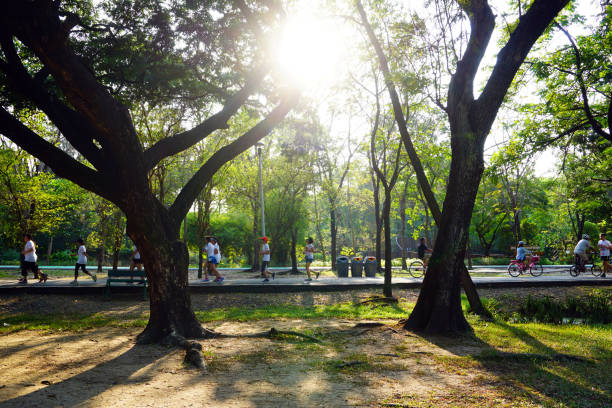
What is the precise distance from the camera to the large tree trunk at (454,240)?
7.72m

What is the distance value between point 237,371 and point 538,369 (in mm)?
3943

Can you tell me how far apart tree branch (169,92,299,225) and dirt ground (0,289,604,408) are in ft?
8.51

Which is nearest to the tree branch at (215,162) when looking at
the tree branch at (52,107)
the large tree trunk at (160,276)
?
the large tree trunk at (160,276)

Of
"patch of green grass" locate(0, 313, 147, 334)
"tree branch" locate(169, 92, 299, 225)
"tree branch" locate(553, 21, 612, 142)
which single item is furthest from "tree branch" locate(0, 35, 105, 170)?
"tree branch" locate(553, 21, 612, 142)

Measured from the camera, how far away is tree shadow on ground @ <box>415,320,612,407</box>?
438 cm

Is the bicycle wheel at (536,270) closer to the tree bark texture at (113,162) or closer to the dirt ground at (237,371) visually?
the dirt ground at (237,371)

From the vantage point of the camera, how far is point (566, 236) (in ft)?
127

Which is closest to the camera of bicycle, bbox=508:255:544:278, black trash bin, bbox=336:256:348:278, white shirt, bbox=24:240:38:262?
white shirt, bbox=24:240:38:262

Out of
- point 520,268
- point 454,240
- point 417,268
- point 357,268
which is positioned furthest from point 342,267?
point 454,240

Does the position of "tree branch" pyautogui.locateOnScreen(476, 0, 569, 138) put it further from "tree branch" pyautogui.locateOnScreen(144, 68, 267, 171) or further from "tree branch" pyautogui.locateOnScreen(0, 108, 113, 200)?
"tree branch" pyautogui.locateOnScreen(0, 108, 113, 200)

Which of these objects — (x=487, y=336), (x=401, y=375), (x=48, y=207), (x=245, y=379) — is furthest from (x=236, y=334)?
(x=48, y=207)

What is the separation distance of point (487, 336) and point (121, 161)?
7.33 m

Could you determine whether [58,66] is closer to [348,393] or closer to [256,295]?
[348,393]

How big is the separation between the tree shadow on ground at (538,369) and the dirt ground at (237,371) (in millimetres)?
139
